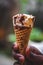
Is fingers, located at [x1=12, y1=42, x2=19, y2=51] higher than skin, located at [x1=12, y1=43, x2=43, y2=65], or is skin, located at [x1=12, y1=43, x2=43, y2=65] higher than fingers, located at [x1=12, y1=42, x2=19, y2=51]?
fingers, located at [x1=12, y1=42, x2=19, y2=51]

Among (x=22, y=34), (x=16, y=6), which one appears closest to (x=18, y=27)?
(x=22, y=34)

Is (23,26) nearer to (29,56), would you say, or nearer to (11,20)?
(11,20)

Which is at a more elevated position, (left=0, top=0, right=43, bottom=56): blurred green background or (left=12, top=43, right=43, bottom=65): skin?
(left=0, top=0, right=43, bottom=56): blurred green background

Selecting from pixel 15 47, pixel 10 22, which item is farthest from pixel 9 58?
pixel 10 22

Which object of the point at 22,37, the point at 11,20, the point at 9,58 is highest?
the point at 11,20

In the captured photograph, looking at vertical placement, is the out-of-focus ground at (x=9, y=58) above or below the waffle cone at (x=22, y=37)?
below
